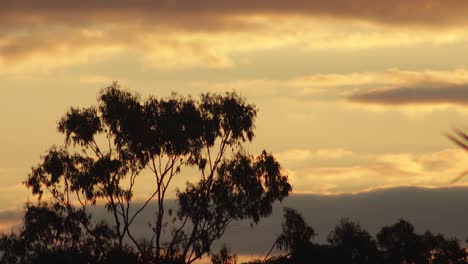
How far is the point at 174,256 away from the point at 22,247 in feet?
46.4

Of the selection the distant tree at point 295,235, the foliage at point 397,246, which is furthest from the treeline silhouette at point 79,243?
the foliage at point 397,246

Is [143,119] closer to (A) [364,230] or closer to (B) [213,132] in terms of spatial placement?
(B) [213,132]

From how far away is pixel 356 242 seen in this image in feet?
525

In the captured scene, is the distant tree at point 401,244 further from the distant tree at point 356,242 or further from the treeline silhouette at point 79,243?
the treeline silhouette at point 79,243

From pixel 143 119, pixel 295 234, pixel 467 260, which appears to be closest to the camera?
pixel 143 119

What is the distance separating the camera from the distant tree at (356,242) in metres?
157

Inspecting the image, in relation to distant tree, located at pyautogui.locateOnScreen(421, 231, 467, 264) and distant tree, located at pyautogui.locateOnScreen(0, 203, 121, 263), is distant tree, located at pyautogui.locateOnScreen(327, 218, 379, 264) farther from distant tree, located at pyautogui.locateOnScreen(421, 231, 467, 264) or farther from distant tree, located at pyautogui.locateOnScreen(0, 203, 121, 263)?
distant tree, located at pyautogui.locateOnScreen(0, 203, 121, 263)

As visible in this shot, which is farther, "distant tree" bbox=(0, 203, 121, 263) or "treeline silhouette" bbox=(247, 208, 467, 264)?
"treeline silhouette" bbox=(247, 208, 467, 264)

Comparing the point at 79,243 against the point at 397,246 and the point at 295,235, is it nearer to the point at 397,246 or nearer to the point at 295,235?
the point at 295,235

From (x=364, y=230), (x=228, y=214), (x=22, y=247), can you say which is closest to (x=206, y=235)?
(x=228, y=214)

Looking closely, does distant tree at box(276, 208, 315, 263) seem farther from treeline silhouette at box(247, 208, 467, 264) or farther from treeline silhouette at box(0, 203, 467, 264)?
treeline silhouette at box(247, 208, 467, 264)

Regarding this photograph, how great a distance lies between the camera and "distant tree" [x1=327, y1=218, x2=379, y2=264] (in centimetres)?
15743

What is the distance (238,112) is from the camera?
10106 centimetres

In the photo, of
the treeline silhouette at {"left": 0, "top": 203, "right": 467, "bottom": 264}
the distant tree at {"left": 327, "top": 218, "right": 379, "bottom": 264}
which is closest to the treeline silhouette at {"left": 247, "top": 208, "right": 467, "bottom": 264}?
the distant tree at {"left": 327, "top": 218, "right": 379, "bottom": 264}
